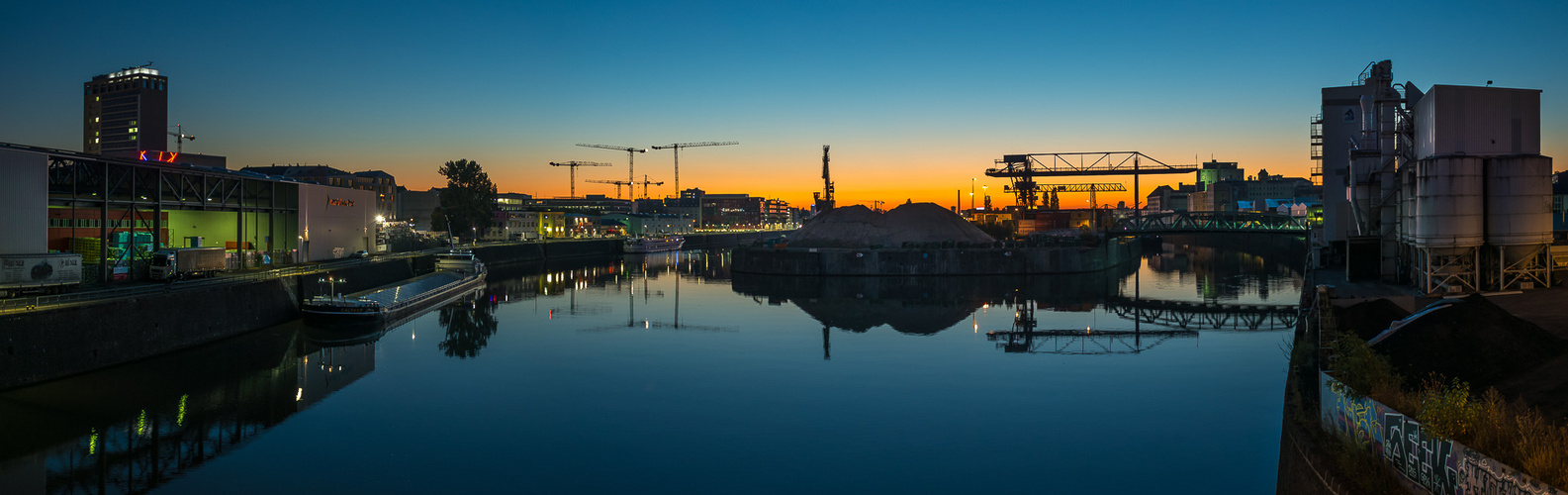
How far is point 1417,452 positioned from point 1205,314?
39.2m

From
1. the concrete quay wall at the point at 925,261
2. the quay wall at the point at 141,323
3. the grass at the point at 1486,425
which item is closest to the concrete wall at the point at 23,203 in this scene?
the quay wall at the point at 141,323

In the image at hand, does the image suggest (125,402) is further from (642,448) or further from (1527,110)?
(1527,110)

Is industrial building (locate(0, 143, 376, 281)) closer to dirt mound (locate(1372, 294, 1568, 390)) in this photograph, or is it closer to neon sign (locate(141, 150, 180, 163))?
neon sign (locate(141, 150, 180, 163))

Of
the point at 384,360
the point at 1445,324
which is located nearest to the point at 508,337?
the point at 384,360

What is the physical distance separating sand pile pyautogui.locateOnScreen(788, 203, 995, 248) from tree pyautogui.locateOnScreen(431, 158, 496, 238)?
38163mm

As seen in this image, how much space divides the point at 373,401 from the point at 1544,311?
26.5m

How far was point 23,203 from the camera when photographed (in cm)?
2870

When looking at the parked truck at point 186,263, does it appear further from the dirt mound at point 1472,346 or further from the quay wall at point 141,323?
the dirt mound at point 1472,346

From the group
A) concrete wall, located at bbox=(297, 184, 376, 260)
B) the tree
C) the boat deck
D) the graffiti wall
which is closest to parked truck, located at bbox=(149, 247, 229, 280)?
the boat deck

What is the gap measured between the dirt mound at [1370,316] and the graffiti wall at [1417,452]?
30.7ft

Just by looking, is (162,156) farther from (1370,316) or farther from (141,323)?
(1370,316)

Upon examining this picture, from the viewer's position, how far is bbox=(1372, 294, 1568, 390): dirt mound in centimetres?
1308

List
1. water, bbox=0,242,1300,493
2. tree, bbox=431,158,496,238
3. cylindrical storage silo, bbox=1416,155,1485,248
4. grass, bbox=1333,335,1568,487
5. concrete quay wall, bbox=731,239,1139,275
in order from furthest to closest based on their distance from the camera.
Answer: tree, bbox=431,158,496,238 → concrete quay wall, bbox=731,239,1139,275 → cylindrical storage silo, bbox=1416,155,1485,248 → water, bbox=0,242,1300,493 → grass, bbox=1333,335,1568,487

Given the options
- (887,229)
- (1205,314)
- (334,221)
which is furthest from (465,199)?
(1205,314)
